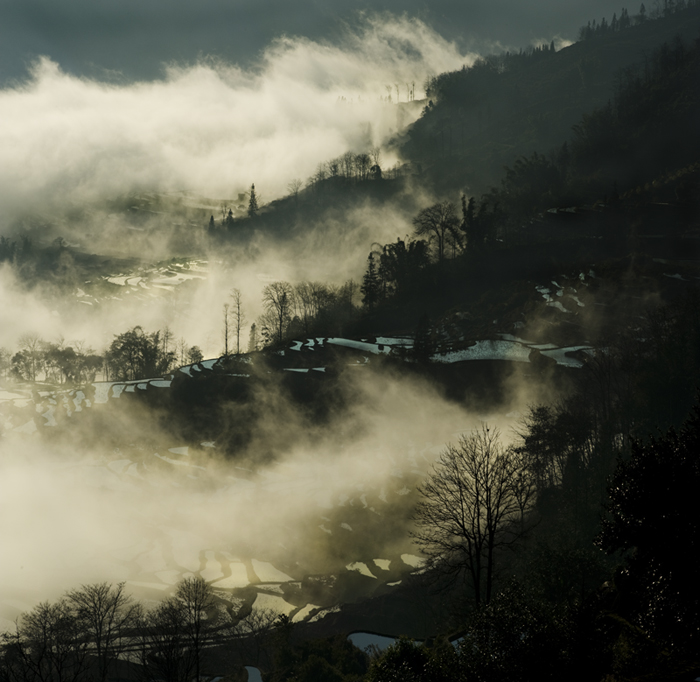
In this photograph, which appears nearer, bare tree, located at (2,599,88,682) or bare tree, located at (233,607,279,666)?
bare tree, located at (2,599,88,682)

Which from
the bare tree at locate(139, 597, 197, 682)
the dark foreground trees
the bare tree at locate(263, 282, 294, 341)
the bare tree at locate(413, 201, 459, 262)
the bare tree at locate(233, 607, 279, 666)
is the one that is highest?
the bare tree at locate(413, 201, 459, 262)

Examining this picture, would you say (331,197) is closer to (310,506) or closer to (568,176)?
(568,176)

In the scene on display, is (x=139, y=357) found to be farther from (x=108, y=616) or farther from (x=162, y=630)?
(x=162, y=630)

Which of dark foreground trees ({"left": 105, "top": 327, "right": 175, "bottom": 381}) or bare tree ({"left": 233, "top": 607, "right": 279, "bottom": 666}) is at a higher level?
dark foreground trees ({"left": 105, "top": 327, "right": 175, "bottom": 381})

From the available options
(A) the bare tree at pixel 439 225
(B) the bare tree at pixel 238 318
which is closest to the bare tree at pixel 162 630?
(B) the bare tree at pixel 238 318

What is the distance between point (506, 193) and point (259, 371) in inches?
3256

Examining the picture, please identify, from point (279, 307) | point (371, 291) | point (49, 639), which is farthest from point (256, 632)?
point (279, 307)

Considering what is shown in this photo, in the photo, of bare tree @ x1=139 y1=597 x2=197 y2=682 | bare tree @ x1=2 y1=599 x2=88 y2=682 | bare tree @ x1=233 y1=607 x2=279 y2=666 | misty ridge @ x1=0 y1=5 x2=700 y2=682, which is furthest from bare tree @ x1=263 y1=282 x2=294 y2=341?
bare tree @ x1=2 y1=599 x2=88 y2=682

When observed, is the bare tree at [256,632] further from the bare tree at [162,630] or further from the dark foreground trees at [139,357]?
the dark foreground trees at [139,357]

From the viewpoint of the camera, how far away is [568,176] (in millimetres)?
127125

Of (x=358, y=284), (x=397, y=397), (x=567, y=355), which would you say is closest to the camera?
(x=567, y=355)

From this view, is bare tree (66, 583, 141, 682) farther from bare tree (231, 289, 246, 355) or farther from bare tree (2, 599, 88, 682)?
bare tree (231, 289, 246, 355)

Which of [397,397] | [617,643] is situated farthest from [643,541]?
[397,397]

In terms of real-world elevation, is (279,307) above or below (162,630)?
above
